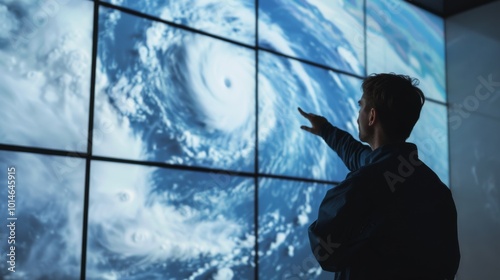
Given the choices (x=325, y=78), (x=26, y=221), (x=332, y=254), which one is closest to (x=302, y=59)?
(x=325, y=78)

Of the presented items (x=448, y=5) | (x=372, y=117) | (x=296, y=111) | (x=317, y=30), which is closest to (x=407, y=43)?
(x=448, y=5)

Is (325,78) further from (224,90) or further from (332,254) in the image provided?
(332,254)

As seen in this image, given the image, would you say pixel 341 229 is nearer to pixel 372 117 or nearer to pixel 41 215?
pixel 372 117

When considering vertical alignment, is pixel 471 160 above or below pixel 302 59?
below

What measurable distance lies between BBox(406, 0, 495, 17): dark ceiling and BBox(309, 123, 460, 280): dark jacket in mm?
3522

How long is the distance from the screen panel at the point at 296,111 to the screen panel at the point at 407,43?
0.44m

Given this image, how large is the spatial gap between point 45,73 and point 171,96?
654 millimetres

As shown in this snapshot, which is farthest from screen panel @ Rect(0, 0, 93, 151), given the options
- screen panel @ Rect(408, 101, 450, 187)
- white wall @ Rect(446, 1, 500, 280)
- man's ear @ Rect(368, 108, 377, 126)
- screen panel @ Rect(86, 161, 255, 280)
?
white wall @ Rect(446, 1, 500, 280)

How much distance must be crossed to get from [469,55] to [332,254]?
3.67m

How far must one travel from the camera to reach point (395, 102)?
130 centimetres

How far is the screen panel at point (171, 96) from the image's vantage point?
2621mm

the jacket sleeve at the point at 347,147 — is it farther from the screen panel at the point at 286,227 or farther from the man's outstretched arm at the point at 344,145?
the screen panel at the point at 286,227

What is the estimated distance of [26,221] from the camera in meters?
2.26

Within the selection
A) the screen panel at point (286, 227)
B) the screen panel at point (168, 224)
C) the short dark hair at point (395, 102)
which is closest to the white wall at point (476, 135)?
the screen panel at point (286, 227)
